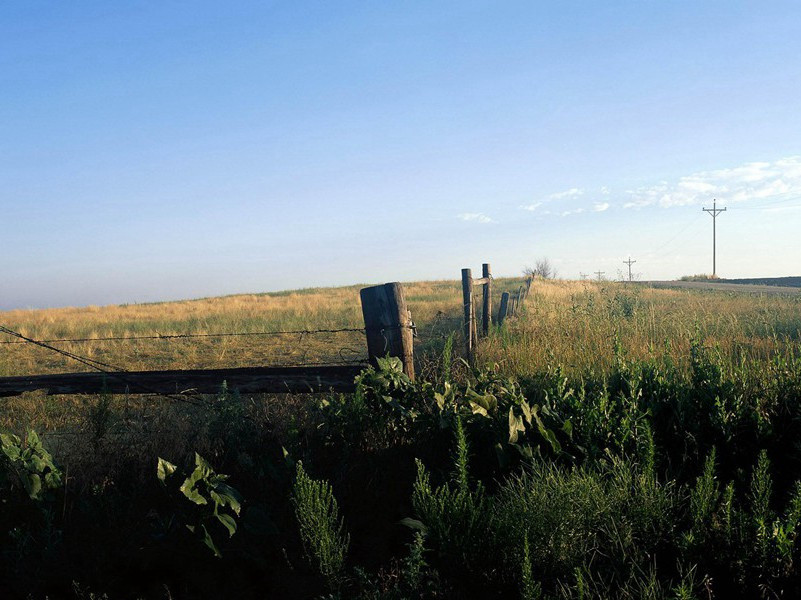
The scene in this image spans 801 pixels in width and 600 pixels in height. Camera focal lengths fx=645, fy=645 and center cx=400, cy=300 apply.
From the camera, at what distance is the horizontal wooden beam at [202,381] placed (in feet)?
18.1

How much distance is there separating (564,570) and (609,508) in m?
0.43

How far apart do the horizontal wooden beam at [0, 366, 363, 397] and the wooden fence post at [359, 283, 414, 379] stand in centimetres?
35

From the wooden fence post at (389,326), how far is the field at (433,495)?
1.16 ft

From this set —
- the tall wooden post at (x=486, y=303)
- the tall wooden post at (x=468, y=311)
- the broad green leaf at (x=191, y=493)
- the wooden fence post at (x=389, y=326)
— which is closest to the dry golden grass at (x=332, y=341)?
the tall wooden post at (x=468, y=311)

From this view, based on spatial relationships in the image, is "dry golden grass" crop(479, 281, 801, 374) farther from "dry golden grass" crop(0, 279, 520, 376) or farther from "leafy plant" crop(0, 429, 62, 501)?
"leafy plant" crop(0, 429, 62, 501)

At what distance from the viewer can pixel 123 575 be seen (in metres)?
3.87

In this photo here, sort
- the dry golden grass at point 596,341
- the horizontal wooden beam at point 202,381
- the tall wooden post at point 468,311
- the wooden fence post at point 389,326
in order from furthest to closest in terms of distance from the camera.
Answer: the tall wooden post at point 468,311
the dry golden grass at point 596,341
the wooden fence post at point 389,326
the horizontal wooden beam at point 202,381

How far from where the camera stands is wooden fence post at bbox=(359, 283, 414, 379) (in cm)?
570

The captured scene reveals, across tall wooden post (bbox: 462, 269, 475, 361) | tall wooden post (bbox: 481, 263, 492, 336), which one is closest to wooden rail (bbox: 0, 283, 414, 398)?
tall wooden post (bbox: 462, 269, 475, 361)

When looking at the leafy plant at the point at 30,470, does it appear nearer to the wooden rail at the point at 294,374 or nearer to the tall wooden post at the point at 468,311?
the wooden rail at the point at 294,374

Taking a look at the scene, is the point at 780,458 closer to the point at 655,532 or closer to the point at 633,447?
the point at 633,447

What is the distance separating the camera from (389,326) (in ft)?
18.7

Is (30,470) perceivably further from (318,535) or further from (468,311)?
(468,311)

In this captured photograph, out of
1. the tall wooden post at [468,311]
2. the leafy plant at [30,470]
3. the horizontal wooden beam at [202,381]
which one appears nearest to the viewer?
the leafy plant at [30,470]
